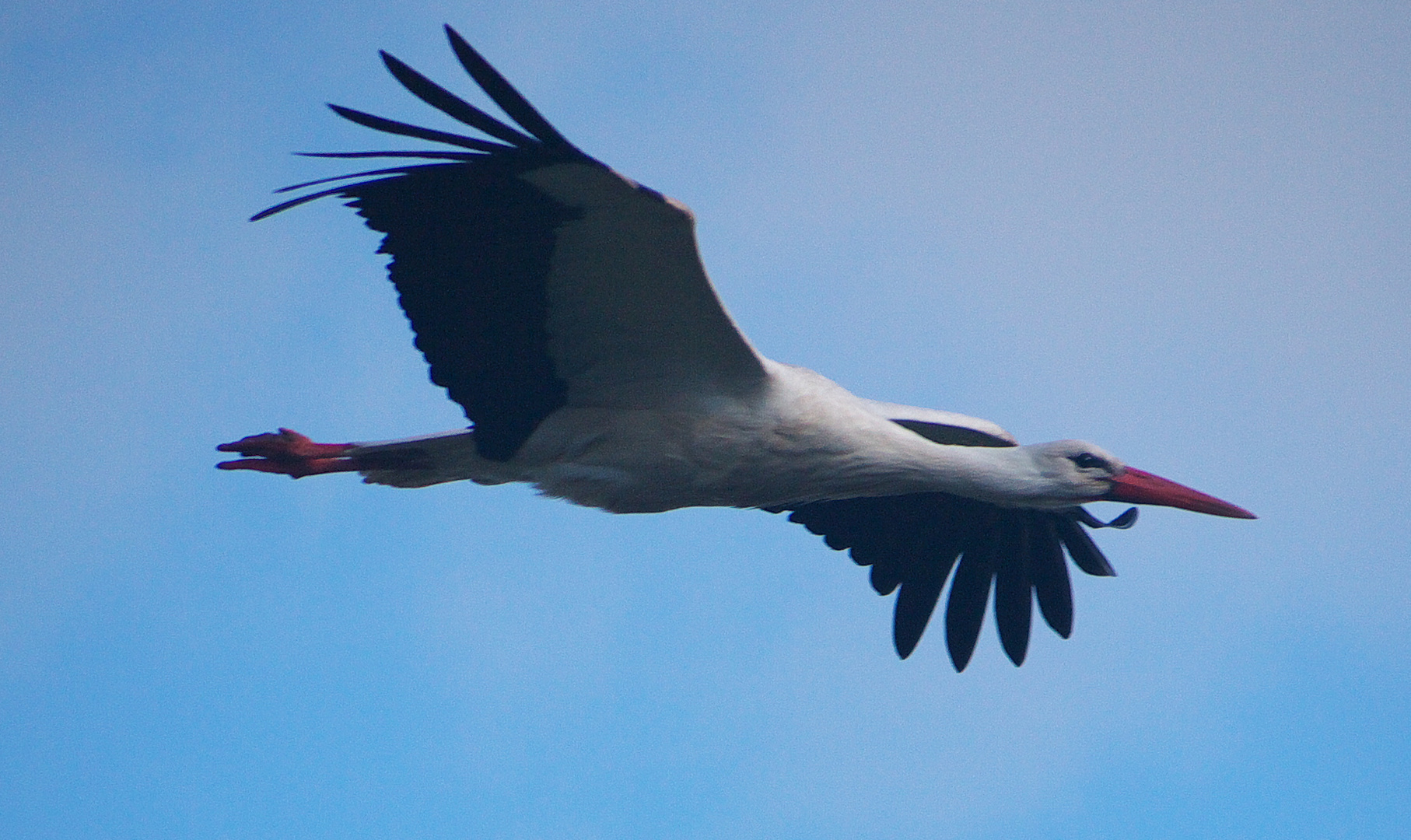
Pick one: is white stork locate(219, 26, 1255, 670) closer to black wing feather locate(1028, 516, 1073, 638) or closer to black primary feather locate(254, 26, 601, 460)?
black primary feather locate(254, 26, 601, 460)

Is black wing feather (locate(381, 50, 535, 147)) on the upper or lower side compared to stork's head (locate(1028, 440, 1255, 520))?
upper

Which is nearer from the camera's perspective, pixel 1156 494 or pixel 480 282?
pixel 480 282

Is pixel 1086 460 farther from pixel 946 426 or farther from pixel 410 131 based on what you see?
pixel 410 131

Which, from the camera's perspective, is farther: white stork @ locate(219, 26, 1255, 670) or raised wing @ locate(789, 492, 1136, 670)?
raised wing @ locate(789, 492, 1136, 670)

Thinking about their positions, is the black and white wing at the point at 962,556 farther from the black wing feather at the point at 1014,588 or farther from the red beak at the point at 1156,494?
the red beak at the point at 1156,494

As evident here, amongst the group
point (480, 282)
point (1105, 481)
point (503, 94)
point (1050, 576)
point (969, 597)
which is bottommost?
point (969, 597)

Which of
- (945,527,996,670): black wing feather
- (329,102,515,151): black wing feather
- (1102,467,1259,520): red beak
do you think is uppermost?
(329,102,515,151): black wing feather

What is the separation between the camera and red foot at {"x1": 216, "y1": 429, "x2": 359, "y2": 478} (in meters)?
6.03

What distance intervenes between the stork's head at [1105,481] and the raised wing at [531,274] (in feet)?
4.33

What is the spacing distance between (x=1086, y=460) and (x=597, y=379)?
1.99 m

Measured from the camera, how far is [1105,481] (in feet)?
20.0

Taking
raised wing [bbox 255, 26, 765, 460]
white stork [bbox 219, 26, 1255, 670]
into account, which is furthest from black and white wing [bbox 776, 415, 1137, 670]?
raised wing [bbox 255, 26, 765, 460]

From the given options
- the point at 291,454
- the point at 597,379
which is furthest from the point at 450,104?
the point at 291,454

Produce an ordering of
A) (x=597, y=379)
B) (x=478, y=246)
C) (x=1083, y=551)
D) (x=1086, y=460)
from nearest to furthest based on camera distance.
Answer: (x=478, y=246), (x=597, y=379), (x=1086, y=460), (x=1083, y=551)
